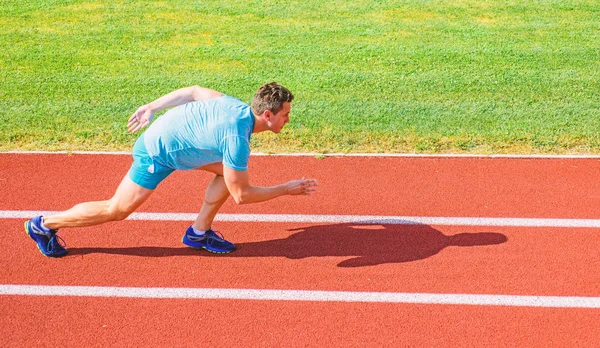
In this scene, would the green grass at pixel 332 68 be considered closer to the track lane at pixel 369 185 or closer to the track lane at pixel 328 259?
the track lane at pixel 369 185

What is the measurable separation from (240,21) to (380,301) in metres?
8.04

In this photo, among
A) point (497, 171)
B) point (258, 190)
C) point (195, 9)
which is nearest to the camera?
point (258, 190)

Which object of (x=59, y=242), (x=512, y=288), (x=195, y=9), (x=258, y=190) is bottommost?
(x=512, y=288)

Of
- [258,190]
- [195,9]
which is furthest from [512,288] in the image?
[195,9]

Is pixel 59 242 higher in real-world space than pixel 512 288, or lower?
higher

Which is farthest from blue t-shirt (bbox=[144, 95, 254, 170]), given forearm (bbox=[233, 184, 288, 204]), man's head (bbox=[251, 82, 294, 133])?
forearm (bbox=[233, 184, 288, 204])

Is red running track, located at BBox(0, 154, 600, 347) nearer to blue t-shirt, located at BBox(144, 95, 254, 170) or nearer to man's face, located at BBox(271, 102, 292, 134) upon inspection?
blue t-shirt, located at BBox(144, 95, 254, 170)

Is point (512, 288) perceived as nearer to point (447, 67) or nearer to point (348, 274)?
point (348, 274)

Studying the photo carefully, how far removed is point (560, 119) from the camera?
9.76 meters

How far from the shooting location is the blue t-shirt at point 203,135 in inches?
236

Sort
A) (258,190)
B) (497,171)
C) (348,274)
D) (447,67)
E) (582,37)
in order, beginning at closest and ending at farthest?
(258,190) < (348,274) < (497,171) < (447,67) < (582,37)

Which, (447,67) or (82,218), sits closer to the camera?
(82,218)

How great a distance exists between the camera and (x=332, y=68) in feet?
37.3

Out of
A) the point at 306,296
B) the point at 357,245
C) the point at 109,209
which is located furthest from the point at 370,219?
the point at 109,209
